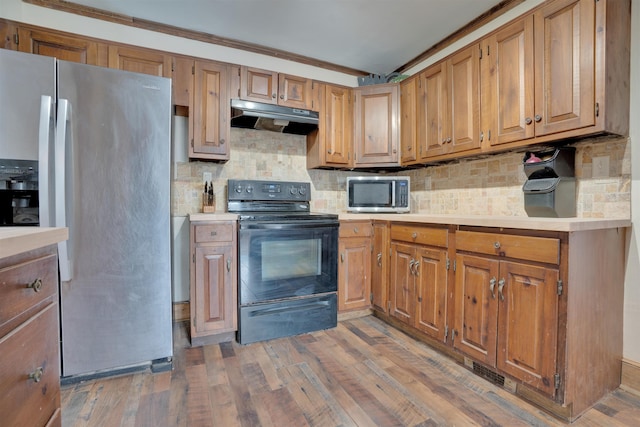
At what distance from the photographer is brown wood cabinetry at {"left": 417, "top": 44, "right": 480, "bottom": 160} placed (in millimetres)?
2182

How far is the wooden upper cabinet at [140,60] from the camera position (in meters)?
2.19

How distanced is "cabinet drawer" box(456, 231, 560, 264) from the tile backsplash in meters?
0.63

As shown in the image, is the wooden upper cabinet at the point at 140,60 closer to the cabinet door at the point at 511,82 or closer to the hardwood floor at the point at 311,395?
the hardwood floor at the point at 311,395

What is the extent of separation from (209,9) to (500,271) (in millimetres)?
2635

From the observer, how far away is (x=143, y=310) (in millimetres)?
1770

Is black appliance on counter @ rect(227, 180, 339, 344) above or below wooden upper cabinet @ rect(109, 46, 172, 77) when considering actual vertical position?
below

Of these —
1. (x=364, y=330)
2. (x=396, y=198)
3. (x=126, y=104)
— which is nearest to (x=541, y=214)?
(x=396, y=198)

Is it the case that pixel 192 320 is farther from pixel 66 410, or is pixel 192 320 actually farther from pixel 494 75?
pixel 494 75

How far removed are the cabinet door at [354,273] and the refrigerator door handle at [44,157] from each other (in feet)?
6.23

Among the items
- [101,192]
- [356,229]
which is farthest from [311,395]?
[101,192]

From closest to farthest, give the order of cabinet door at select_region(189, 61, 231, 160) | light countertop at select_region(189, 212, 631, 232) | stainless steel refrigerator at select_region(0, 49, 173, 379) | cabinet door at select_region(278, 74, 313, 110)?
light countertop at select_region(189, 212, 631, 232) → stainless steel refrigerator at select_region(0, 49, 173, 379) → cabinet door at select_region(189, 61, 231, 160) → cabinet door at select_region(278, 74, 313, 110)

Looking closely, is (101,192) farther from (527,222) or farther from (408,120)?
(408,120)

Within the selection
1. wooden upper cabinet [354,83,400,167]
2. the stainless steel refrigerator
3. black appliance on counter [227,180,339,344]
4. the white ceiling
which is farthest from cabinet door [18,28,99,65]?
wooden upper cabinet [354,83,400,167]

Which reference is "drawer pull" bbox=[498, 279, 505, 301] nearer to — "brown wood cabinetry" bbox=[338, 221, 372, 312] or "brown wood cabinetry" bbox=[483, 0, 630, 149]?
"brown wood cabinetry" bbox=[483, 0, 630, 149]
